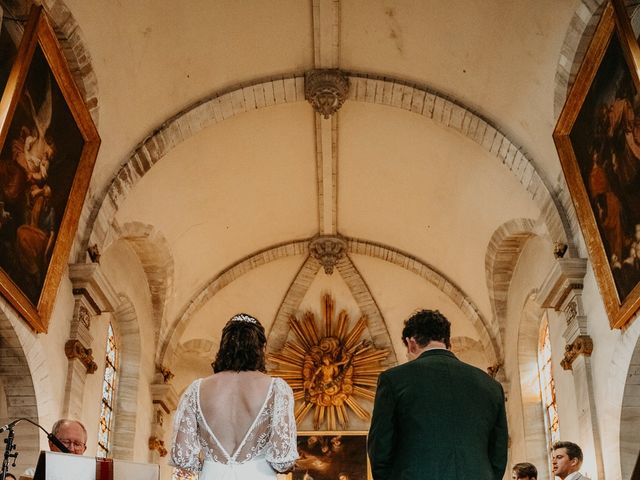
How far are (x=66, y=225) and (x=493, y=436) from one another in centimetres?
622

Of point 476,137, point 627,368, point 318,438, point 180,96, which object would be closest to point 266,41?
point 180,96

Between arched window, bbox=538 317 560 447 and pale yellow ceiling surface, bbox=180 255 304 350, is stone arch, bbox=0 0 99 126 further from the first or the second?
arched window, bbox=538 317 560 447

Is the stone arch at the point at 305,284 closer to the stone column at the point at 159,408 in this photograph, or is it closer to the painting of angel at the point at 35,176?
the stone column at the point at 159,408

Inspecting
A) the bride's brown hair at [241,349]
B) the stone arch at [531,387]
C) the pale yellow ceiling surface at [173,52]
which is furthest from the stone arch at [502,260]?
the bride's brown hair at [241,349]

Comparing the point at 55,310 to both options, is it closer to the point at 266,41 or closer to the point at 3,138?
the point at 3,138

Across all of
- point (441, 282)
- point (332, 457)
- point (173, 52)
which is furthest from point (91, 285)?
point (332, 457)

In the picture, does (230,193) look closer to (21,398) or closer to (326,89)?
(326,89)

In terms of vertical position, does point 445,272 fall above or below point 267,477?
above

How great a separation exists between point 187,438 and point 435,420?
A: 1.13 m

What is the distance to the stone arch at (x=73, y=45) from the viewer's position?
8.36 metres

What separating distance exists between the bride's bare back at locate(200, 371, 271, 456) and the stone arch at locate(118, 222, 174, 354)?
8.03 m

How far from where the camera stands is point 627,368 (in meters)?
8.64

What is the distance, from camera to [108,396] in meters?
12.9

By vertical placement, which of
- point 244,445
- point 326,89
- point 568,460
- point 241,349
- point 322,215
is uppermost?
point 322,215
